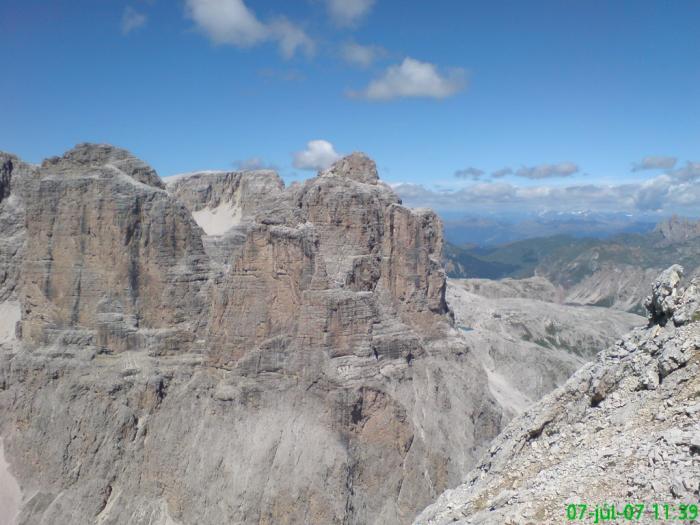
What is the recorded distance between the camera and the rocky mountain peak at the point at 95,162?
65125 millimetres

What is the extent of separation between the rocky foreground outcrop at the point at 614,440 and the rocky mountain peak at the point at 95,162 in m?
54.9

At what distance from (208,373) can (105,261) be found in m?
15.7

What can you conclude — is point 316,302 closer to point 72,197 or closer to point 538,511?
→ point 72,197

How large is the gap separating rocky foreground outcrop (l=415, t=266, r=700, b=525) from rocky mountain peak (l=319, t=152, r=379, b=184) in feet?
185

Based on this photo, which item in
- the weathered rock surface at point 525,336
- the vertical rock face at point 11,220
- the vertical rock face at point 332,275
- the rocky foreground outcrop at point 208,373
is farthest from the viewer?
the weathered rock surface at point 525,336

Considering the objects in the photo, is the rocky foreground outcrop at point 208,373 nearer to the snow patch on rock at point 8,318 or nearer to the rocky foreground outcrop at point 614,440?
the snow patch on rock at point 8,318

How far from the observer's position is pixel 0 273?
267ft

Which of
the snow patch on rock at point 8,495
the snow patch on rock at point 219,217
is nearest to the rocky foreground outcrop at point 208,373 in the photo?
the snow patch on rock at point 8,495

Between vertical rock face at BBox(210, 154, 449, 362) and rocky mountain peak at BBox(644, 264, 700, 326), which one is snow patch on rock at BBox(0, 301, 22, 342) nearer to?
vertical rock face at BBox(210, 154, 449, 362)

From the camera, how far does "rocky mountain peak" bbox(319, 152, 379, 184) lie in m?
78.0

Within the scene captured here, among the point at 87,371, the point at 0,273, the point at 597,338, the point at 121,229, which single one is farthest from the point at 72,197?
A: the point at 597,338
